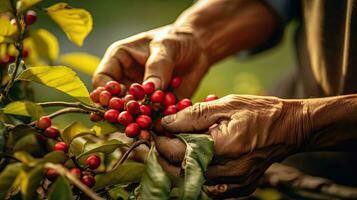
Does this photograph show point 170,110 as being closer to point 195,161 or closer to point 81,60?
point 195,161

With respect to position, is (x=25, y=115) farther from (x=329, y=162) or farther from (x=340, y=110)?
(x=329, y=162)

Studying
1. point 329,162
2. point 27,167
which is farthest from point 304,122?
point 329,162

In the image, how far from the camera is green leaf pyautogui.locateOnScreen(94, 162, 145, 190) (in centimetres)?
96

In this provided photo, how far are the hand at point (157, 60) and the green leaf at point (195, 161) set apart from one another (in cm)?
32

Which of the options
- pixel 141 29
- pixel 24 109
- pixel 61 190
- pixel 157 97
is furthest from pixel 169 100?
pixel 141 29

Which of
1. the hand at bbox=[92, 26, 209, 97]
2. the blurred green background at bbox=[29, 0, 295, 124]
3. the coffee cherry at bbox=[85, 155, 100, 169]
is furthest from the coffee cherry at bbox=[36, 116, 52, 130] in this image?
the blurred green background at bbox=[29, 0, 295, 124]

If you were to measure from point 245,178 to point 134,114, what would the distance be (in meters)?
0.29

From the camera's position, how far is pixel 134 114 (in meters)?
1.14

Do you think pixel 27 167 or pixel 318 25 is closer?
pixel 27 167

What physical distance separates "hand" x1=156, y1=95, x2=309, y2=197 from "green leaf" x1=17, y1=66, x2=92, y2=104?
0.19m

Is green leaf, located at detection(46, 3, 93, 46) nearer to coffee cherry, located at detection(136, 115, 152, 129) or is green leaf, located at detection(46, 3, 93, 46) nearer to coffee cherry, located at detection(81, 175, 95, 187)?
coffee cherry, located at detection(136, 115, 152, 129)

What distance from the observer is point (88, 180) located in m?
1.00

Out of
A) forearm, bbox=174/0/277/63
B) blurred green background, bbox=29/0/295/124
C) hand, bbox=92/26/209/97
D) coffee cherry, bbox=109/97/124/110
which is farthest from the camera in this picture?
blurred green background, bbox=29/0/295/124

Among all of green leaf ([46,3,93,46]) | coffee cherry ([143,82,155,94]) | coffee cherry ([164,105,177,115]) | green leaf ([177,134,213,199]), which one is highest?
green leaf ([46,3,93,46])
